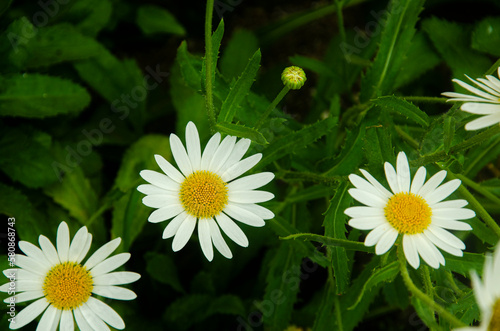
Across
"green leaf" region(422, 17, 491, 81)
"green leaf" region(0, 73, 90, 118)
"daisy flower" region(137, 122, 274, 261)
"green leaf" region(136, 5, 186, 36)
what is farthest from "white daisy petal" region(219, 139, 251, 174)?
"green leaf" region(422, 17, 491, 81)

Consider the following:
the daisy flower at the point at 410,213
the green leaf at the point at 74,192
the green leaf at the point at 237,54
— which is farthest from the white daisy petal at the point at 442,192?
the green leaf at the point at 74,192

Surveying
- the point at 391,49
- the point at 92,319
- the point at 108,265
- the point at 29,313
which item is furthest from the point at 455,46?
the point at 29,313

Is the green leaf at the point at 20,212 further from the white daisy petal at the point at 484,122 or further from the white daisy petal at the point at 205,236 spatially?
the white daisy petal at the point at 484,122

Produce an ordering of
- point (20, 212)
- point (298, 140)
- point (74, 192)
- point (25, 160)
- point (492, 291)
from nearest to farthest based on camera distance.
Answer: point (492, 291), point (298, 140), point (20, 212), point (25, 160), point (74, 192)

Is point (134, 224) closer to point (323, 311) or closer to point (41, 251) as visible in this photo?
point (41, 251)

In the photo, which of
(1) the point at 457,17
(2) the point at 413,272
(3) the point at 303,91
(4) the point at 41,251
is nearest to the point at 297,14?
(3) the point at 303,91

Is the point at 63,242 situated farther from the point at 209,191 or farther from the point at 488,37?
the point at 488,37
